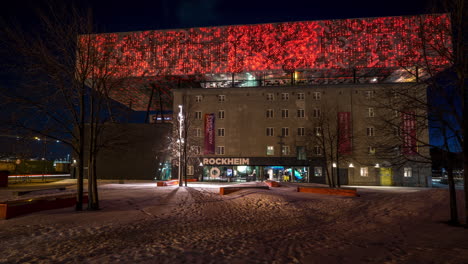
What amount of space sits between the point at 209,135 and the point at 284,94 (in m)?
12.9

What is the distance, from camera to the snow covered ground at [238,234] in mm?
6668

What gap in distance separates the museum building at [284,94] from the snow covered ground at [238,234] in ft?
79.5

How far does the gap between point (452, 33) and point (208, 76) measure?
36.2 metres

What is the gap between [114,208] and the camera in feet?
43.9

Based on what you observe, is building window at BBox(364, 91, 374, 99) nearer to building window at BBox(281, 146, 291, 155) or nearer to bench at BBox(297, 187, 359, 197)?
building window at BBox(281, 146, 291, 155)

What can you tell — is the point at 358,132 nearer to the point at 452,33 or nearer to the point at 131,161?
the point at 452,33

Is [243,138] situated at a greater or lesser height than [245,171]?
greater

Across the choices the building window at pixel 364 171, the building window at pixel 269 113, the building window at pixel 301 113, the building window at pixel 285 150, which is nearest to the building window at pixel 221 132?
the building window at pixel 269 113

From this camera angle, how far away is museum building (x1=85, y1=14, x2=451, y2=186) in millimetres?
38219

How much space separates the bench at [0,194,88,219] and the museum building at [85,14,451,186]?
23.7 meters

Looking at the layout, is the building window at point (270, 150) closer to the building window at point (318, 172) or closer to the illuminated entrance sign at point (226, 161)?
the illuminated entrance sign at point (226, 161)

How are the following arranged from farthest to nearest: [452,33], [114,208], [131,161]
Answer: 1. [131,161]
2. [114,208]
3. [452,33]

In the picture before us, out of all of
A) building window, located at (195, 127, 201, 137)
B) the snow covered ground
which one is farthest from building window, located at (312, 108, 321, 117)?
the snow covered ground

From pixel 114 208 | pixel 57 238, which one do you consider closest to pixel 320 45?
pixel 114 208
